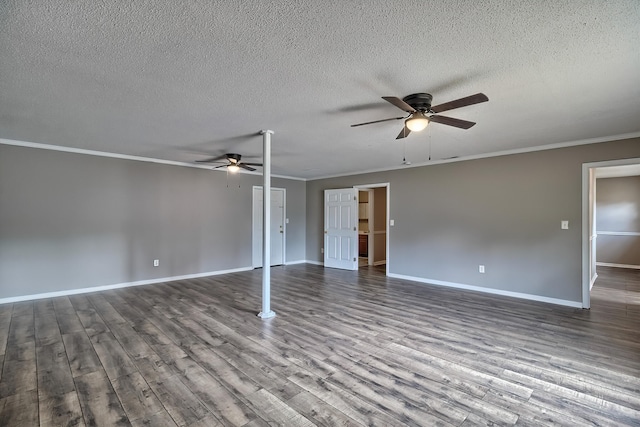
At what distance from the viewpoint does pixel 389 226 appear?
648 cm

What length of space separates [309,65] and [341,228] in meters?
5.43

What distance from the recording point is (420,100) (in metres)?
2.69

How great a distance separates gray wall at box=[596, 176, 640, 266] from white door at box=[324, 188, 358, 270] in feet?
21.8

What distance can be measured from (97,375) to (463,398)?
288 centimetres

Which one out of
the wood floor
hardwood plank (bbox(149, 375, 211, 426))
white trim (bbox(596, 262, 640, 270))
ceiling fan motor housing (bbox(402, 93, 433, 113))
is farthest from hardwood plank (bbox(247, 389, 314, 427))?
white trim (bbox(596, 262, 640, 270))

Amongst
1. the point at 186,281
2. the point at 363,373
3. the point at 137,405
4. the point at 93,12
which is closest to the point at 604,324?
the point at 363,373

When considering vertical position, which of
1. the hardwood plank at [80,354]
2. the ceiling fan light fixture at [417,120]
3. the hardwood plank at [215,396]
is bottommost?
the hardwood plank at [80,354]

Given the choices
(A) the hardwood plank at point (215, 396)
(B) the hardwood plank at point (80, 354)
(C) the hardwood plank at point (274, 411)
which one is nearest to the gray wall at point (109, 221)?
(B) the hardwood plank at point (80, 354)

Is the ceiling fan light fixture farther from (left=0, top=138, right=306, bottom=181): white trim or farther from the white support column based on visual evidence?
(left=0, top=138, right=306, bottom=181): white trim

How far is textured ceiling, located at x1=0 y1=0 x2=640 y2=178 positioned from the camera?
166 cm

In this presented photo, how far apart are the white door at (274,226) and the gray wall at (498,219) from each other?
2833 mm

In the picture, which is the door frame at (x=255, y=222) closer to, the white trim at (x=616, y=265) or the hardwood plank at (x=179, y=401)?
the hardwood plank at (x=179, y=401)

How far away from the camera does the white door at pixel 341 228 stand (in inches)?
283

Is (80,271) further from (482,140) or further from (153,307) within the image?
(482,140)
